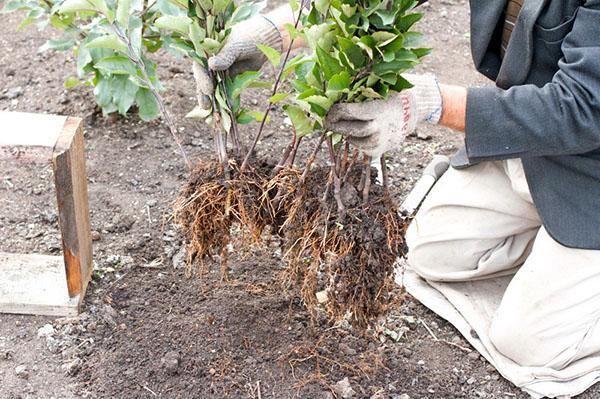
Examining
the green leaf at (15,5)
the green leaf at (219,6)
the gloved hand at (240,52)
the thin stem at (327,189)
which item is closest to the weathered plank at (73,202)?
the gloved hand at (240,52)

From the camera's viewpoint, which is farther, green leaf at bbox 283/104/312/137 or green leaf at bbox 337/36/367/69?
green leaf at bbox 283/104/312/137

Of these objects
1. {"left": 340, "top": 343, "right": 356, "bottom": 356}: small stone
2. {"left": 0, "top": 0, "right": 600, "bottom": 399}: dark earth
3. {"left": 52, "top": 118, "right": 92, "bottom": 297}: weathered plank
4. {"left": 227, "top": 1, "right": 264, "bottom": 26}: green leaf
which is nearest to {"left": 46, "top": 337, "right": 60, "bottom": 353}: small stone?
{"left": 0, "top": 0, "right": 600, "bottom": 399}: dark earth

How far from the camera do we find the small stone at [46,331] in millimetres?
2248

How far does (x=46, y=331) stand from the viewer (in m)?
2.26

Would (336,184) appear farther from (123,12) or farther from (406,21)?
(123,12)

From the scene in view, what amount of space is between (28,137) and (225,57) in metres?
0.56

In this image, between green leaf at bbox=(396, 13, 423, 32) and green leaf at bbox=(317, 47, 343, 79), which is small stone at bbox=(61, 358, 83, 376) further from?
green leaf at bbox=(396, 13, 423, 32)

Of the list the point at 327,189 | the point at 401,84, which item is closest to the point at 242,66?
the point at 327,189

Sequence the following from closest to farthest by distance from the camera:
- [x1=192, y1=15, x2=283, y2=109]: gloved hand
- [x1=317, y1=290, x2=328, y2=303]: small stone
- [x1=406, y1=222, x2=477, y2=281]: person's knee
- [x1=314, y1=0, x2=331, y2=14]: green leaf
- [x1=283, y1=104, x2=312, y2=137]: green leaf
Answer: [x1=314, y1=0, x2=331, y2=14]: green leaf, [x1=283, y1=104, x2=312, y2=137]: green leaf, [x1=192, y1=15, x2=283, y2=109]: gloved hand, [x1=317, y1=290, x2=328, y2=303]: small stone, [x1=406, y1=222, x2=477, y2=281]: person's knee

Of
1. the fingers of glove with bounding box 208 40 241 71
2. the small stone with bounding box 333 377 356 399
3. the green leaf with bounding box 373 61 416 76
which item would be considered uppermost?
the green leaf with bounding box 373 61 416 76

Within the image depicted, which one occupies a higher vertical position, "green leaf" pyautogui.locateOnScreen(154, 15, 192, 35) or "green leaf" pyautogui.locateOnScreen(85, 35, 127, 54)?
"green leaf" pyautogui.locateOnScreen(154, 15, 192, 35)

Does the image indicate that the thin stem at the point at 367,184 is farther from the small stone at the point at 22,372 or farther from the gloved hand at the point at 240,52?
the small stone at the point at 22,372

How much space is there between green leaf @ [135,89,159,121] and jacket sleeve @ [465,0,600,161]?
1372mm

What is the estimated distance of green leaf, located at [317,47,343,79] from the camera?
1759mm
